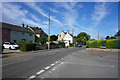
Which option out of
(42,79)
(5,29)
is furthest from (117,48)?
(5,29)

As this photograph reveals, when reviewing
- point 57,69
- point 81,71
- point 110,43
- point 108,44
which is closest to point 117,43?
point 110,43

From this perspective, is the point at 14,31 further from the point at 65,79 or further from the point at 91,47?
the point at 65,79

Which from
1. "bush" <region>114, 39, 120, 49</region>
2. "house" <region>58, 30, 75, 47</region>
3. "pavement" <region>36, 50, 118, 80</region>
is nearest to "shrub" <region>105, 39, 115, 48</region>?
"bush" <region>114, 39, 120, 49</region>

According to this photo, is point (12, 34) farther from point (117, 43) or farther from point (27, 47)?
point (117, 43)

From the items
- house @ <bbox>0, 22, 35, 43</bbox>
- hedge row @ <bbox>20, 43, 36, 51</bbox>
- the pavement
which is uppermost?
house @ <bbox>0, 22, 35, 43</bbox>

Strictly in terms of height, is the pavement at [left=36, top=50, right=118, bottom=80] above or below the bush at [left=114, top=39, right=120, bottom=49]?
below

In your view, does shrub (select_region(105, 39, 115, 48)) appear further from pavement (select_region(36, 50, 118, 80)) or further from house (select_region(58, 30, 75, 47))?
house (select_region(58, 30, 75, 47))

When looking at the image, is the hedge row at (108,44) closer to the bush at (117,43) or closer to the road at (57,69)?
the bush at (117,43)

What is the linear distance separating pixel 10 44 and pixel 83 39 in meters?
79.6

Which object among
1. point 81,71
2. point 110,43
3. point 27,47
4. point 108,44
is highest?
point 110,43

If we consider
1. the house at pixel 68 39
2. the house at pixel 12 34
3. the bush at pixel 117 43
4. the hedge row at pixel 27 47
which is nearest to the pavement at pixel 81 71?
the bush at pixel 117 43

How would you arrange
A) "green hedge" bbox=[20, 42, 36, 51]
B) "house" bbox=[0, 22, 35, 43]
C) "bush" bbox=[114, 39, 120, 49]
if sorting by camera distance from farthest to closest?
"house" bbox=[0, 22, 35, 43]
"green hedge" bbox=[20, 42, 36, 51]
"bush" bbox=[114, 39, 120, 49]

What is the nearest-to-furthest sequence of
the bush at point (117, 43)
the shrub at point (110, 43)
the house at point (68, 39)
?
1. the bush at point (117, 43)
2. the shrub at point (110, 43)
3. the house at point (68, 39)

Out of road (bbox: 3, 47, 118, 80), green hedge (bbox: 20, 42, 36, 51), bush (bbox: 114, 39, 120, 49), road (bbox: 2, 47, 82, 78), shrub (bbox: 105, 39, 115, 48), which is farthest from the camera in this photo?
green hedge (bbox: 20, 42, 36, 51)
